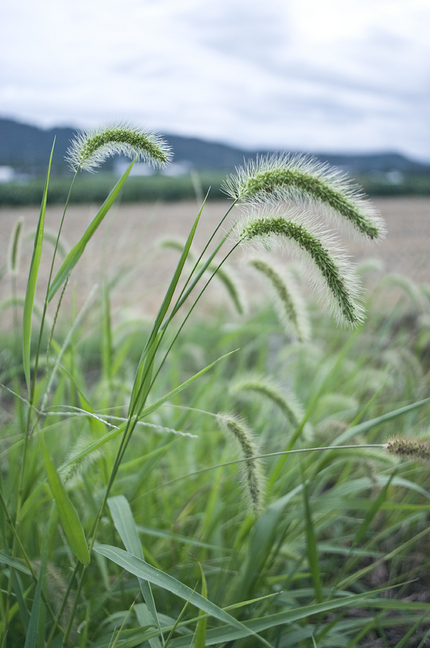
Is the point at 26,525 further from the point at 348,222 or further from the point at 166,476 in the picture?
the point at 348,222

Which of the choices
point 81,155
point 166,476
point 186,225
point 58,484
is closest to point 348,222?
point 81,155

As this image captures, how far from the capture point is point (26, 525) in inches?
54.9

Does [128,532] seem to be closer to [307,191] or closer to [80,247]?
[80,247]

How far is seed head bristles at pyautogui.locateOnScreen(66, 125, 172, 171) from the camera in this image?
957 mm

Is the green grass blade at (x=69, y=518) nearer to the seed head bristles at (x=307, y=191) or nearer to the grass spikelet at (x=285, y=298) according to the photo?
the seed head bristles at (x=307, y=191)

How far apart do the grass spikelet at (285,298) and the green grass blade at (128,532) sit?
784mm

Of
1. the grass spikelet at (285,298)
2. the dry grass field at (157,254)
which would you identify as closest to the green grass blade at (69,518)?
the grass spikelet at (285,298)

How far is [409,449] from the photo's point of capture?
1.01 metres

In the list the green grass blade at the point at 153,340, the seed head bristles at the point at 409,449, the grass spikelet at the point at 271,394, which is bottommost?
the grass spikelet at the point at 271,394

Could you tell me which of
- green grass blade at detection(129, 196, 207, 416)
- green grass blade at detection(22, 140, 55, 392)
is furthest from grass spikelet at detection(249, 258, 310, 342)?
green grass blade at detection(22, 140, 55, 392)

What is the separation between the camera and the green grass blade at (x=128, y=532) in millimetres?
946

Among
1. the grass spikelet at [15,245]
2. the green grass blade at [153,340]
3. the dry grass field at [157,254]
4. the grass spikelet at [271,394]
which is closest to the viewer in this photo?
the green grass blade at [153,340]

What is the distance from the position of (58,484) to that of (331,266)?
0.74m

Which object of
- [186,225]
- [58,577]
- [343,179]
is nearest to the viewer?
[343,179]
